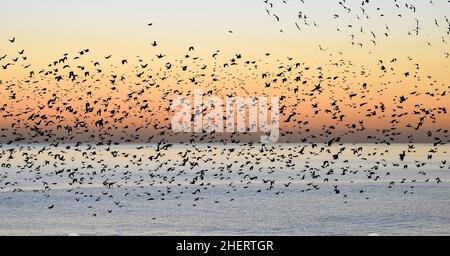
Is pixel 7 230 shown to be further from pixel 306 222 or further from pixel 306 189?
pixel 306 189

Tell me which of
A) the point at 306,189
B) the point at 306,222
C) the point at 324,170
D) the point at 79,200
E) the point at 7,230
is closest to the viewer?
the point at 7,230

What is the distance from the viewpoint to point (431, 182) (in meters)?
100

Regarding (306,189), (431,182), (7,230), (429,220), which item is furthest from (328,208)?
(431,182)

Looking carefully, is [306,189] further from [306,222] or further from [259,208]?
[306,222]

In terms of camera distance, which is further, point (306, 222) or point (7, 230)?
point (306, 222)
